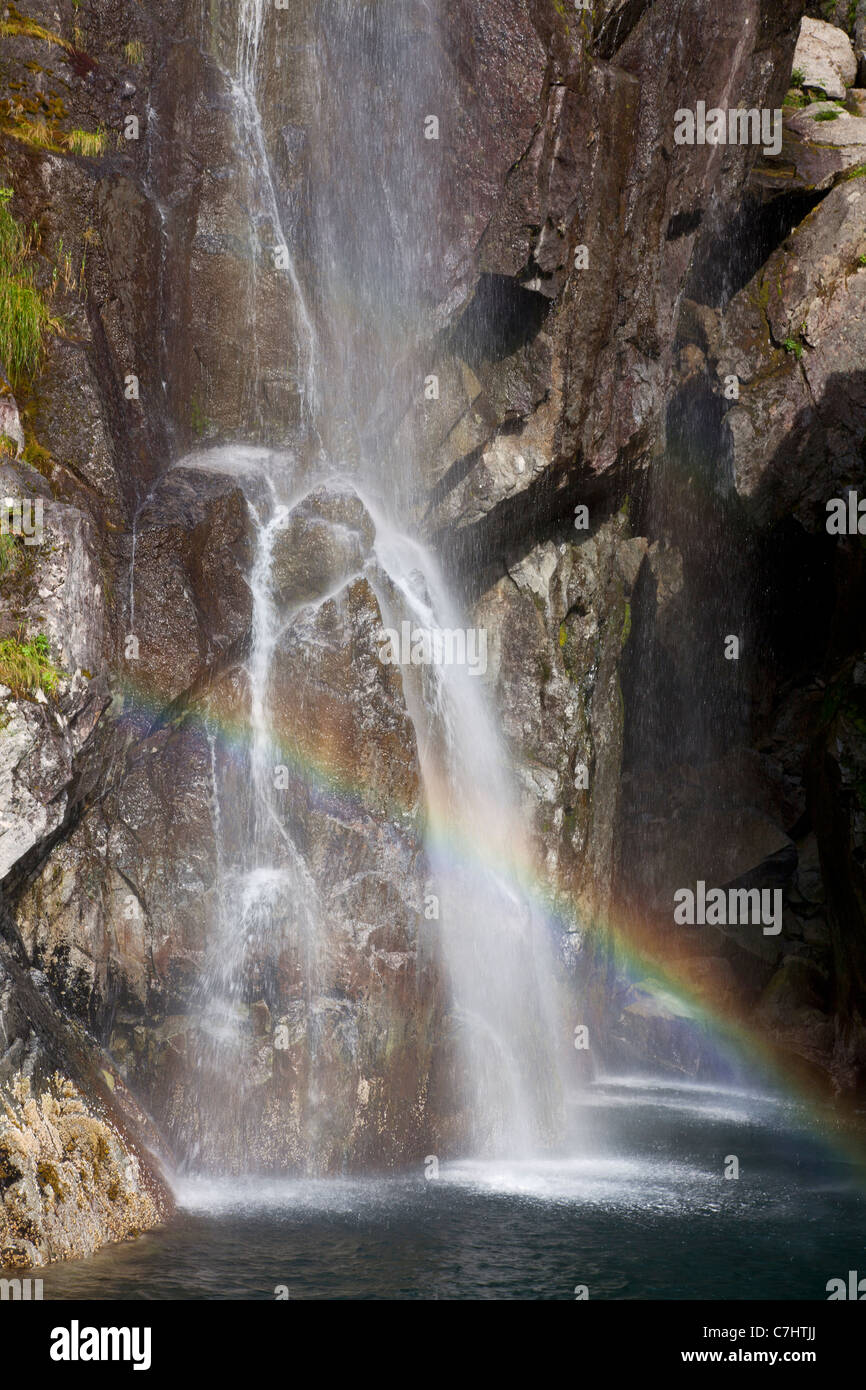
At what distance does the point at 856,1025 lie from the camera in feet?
57.5

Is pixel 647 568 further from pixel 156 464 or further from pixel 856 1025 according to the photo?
pixel 156 464

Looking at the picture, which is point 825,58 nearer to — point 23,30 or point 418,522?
point 418,522

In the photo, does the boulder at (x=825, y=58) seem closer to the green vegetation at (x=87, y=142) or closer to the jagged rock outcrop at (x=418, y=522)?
the jagged rock outcrop at (x=418, y=522)

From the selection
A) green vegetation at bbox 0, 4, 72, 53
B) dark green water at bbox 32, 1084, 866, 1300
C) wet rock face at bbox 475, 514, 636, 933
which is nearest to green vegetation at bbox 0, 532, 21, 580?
dark green water at bbox 32, 1084, 866, 1300

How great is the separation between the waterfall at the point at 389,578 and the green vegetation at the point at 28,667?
97.2 inches

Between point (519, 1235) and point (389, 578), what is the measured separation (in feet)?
25.7

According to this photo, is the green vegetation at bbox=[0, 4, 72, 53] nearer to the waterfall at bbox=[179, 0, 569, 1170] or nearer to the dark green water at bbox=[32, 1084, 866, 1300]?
the waterfall at bbox=[179, 0, 569, 1170]

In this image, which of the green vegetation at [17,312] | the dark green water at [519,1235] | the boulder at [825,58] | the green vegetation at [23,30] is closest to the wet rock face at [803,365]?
the boulder at [825,58]

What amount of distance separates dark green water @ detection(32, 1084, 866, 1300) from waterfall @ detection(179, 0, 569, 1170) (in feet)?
6.30

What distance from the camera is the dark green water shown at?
8141 millimetres

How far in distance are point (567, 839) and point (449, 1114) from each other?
591 cm

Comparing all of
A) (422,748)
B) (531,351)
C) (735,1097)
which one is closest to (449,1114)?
(422,748)

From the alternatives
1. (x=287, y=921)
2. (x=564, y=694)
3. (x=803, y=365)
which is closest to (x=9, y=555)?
(x=287, y=921)

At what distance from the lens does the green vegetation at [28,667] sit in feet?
33.0
